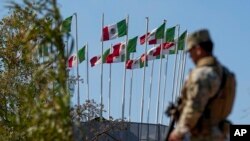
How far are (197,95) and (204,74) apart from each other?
167mm

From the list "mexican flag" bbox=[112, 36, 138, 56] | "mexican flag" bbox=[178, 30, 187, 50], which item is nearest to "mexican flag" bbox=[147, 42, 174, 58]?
"mexican flag" bbox=[178, 30, 187, 50]

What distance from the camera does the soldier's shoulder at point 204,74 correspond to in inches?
232

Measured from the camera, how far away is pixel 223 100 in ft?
19.9

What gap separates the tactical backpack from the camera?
6012mm

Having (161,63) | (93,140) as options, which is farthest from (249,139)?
(161,63)

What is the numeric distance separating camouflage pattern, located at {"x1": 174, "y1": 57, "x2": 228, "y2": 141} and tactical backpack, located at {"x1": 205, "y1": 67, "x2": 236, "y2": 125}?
0.06 metres

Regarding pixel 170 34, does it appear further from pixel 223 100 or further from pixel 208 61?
pixel 208 61

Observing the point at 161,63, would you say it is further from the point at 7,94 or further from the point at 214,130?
the point at 214,130

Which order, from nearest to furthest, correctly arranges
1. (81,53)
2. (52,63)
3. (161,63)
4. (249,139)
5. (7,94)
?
(52,63) < (249,139) < (7,94) < (81,53) < (161,63)

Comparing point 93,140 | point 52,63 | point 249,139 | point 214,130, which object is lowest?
point 93,140

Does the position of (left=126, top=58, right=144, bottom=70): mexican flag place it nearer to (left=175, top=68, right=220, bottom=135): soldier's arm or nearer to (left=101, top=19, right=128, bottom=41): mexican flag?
(left=101, top=19, right=128, bottom=41): mexican flag

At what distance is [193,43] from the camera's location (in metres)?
6.01

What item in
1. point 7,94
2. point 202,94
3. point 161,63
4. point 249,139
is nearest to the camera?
point 202,94

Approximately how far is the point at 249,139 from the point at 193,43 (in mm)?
9794
